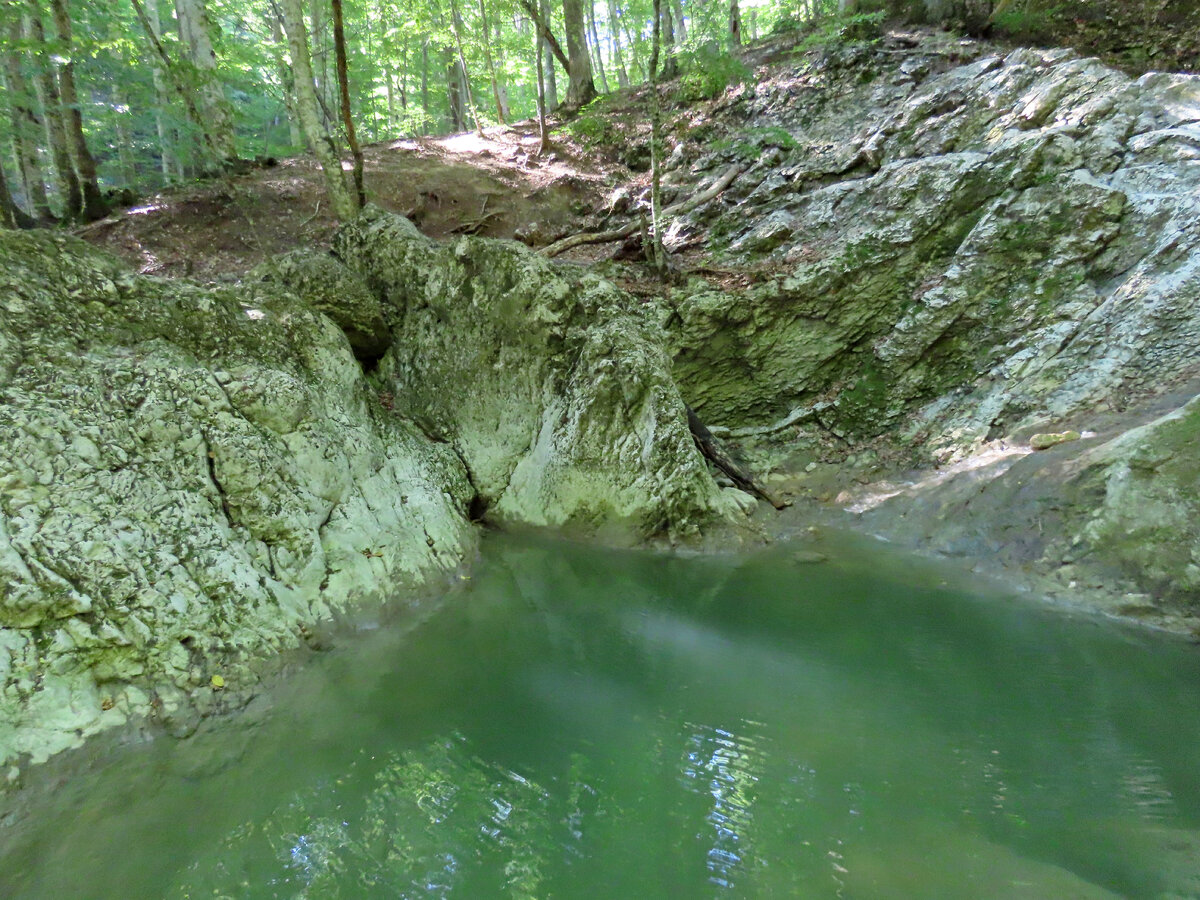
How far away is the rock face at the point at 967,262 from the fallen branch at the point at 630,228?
0.38m

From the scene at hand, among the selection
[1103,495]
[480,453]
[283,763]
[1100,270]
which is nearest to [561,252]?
[480,453]

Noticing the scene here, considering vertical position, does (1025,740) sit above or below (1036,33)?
below

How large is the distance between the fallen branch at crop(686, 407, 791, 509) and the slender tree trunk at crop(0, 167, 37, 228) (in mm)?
8757

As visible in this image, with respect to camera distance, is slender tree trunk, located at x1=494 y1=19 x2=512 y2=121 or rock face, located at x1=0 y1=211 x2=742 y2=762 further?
slender tree trunk, located at x1=494 y1=19 x2=512 y2=121

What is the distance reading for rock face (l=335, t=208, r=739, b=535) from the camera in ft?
23.7

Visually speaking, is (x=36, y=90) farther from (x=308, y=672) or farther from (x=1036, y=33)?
(x=1036, y=33)

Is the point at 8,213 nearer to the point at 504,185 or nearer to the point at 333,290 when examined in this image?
the point at 333,290

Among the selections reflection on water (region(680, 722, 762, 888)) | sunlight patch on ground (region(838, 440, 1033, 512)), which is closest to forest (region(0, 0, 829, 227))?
sunlight patch on ground (region(838, 440, 1033, 512))

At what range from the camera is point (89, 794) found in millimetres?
3072

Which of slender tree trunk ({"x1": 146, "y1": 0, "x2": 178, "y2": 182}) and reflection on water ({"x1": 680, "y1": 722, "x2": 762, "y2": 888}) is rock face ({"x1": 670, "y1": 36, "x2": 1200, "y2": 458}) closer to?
reflection on water ({"x1": 680, "y1": 722, "x2": 762, "y2": 888})

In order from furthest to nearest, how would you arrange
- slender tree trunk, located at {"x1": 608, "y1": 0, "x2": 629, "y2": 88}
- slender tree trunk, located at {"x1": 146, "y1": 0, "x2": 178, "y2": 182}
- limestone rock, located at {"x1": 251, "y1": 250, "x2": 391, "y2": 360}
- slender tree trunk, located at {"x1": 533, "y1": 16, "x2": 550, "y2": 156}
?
slender tree trunk, located at {"x1": 608, "y1": 0, "x2": 629, "y2": 88}, slender tree trunk, located at {"x1": 533, "y1": 16, "x2": 550, "y2": 156}, slender tree trunk, located at {"x1": 146, "y1": 0, "x2": 178, "y2": 182}, limestone rock, located at {"x1": 251, "y1": 250, "x2": 391, "y2": 360}

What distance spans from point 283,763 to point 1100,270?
1020 cm

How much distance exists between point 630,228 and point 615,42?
68.0 ft

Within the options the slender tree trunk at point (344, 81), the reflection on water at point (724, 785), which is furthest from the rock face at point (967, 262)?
the reflection on water at point (724, 785)
